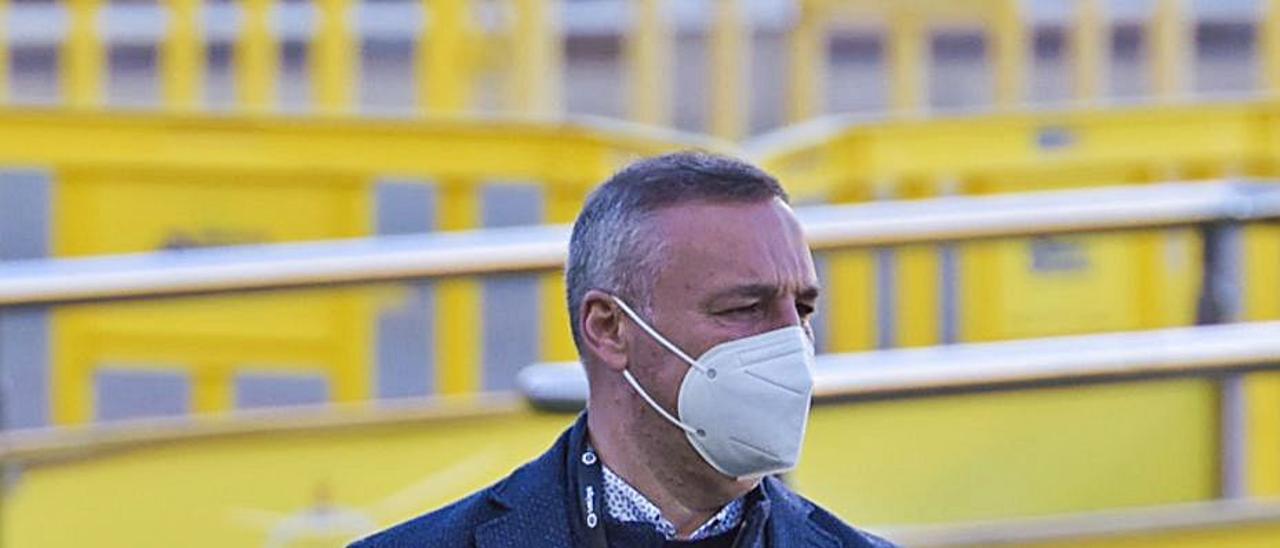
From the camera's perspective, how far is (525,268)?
466 centimetres

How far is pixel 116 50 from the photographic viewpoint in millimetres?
9016

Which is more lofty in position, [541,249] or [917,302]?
[541,249]

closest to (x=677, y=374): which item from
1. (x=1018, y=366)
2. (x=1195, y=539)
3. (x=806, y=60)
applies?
(x=1018, y=366)

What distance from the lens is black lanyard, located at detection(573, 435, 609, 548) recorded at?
238 cm

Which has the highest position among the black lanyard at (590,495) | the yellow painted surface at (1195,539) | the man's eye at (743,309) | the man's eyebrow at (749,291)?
the man's eyebrow at (749,291)

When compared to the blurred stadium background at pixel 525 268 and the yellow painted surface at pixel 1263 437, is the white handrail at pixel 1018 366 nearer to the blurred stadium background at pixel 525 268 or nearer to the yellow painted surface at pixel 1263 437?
the blurred stadium background at pixel 525 268

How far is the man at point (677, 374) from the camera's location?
7.84 feet

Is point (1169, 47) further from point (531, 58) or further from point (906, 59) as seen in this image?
point (531, 58)

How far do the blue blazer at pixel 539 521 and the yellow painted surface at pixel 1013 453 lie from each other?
5.22 feet

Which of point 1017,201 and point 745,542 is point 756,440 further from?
point 1017,201

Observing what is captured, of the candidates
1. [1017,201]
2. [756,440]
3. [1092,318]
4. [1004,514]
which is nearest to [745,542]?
[756,440]

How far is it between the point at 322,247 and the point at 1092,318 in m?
2.74

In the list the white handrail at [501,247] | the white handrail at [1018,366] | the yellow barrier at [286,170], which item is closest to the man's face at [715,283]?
the white handrail at [1018,366]

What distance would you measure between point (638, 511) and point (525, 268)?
7.48 ft
